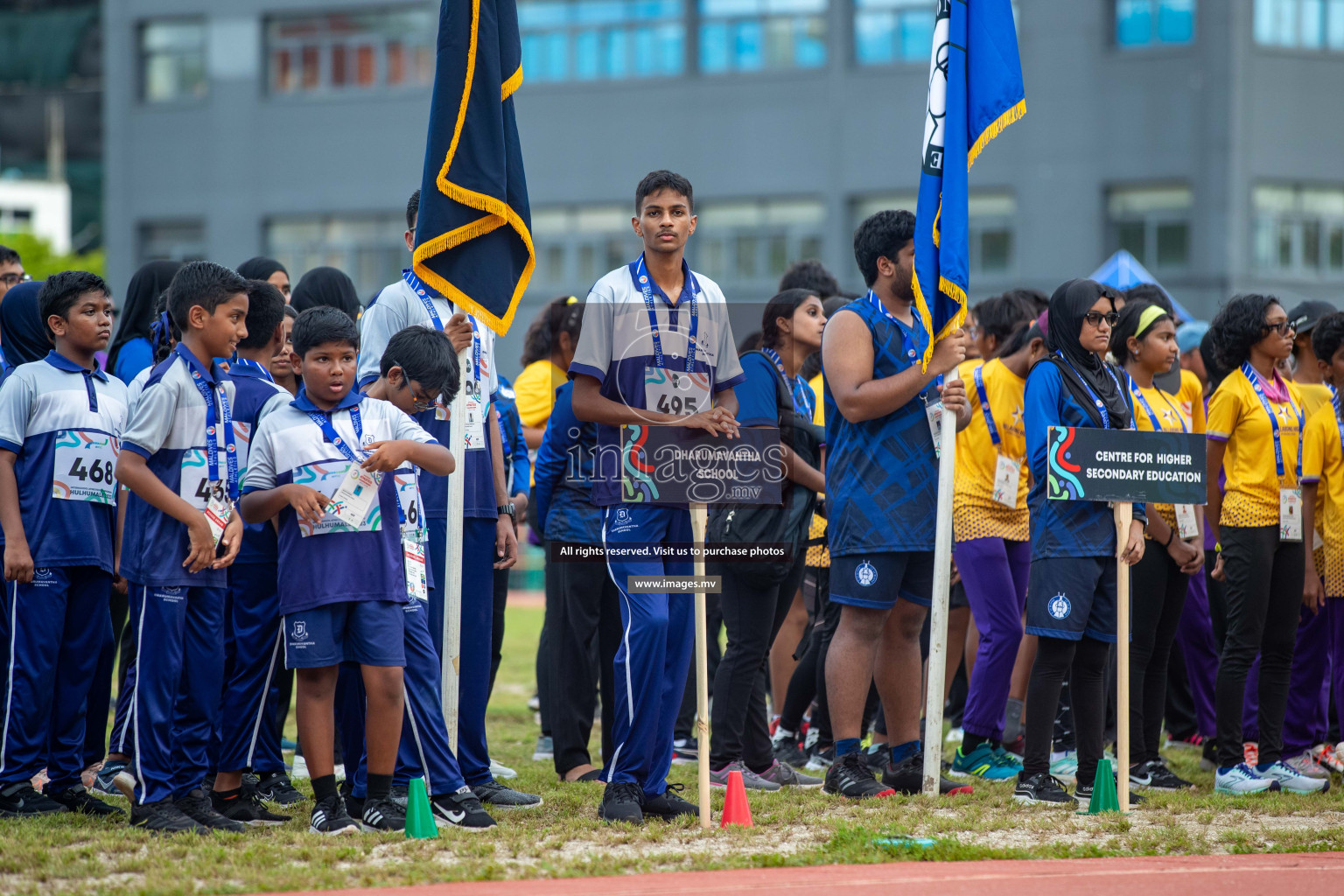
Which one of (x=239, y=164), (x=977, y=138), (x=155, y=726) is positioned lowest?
(x=155, y=726)

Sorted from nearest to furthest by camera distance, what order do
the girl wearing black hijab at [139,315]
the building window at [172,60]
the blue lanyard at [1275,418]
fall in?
the girl wearing black hijab at [139,315]
the blue lanyard at [1275,418]
the building window at [172,60]

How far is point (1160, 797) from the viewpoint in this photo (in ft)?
21.7

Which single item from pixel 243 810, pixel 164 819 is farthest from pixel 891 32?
pixel 164 819

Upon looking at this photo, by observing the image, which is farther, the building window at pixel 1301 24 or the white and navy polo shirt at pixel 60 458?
the building window at pixel 1301 24

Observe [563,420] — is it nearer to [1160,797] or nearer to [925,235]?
[925,235]

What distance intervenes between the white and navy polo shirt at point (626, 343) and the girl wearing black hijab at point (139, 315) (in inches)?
87.6

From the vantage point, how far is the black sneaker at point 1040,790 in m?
6.30

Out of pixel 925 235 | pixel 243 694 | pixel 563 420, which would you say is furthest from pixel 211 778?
pixel 925 235

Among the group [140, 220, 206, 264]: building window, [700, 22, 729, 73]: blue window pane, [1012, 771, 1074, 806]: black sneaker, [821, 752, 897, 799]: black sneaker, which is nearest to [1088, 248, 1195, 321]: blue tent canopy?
[1012, 771, 1074, 806]: black sneaker

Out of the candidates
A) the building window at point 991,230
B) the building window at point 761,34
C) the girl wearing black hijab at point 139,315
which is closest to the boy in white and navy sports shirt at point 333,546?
the girl wearing black hijab at point 139,315

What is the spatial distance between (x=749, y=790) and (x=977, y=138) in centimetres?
310

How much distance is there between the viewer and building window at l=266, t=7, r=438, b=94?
112 feet

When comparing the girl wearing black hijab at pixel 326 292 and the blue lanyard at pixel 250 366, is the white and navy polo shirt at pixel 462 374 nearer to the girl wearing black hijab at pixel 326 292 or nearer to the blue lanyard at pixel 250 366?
the blue lanyard at pixel 250 366

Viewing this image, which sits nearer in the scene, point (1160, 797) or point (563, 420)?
point (1160, 797)
